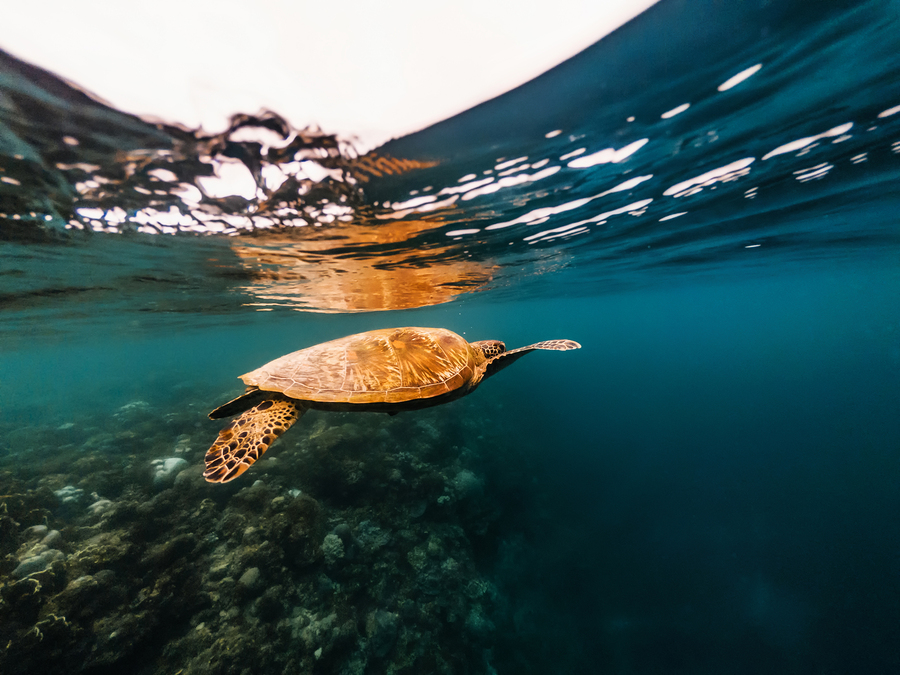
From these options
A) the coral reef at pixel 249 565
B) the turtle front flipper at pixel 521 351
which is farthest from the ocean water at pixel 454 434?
the turtle front flipper at pixel 521 351

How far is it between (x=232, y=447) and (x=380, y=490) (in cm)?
755

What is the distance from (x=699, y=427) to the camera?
27.9 metres

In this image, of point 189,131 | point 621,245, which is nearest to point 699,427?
point 621,245

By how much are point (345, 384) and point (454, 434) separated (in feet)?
39.8

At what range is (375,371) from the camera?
4.56m

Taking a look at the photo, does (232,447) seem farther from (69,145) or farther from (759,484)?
(759,484)

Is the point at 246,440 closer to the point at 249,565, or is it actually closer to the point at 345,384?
the point at 345,384

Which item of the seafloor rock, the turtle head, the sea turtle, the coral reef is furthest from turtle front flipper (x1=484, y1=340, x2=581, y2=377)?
the seafloor rock

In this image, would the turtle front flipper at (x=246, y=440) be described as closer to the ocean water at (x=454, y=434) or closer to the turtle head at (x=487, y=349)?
the turtle head at (x=487, y=349)

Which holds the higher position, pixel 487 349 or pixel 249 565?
pixel 487 349

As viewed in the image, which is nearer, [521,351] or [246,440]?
[246,440]

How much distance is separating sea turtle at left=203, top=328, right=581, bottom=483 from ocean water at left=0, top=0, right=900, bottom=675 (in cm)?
338

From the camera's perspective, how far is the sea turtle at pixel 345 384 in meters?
3.88

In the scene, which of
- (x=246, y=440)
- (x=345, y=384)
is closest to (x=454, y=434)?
(x=345, y=384)
